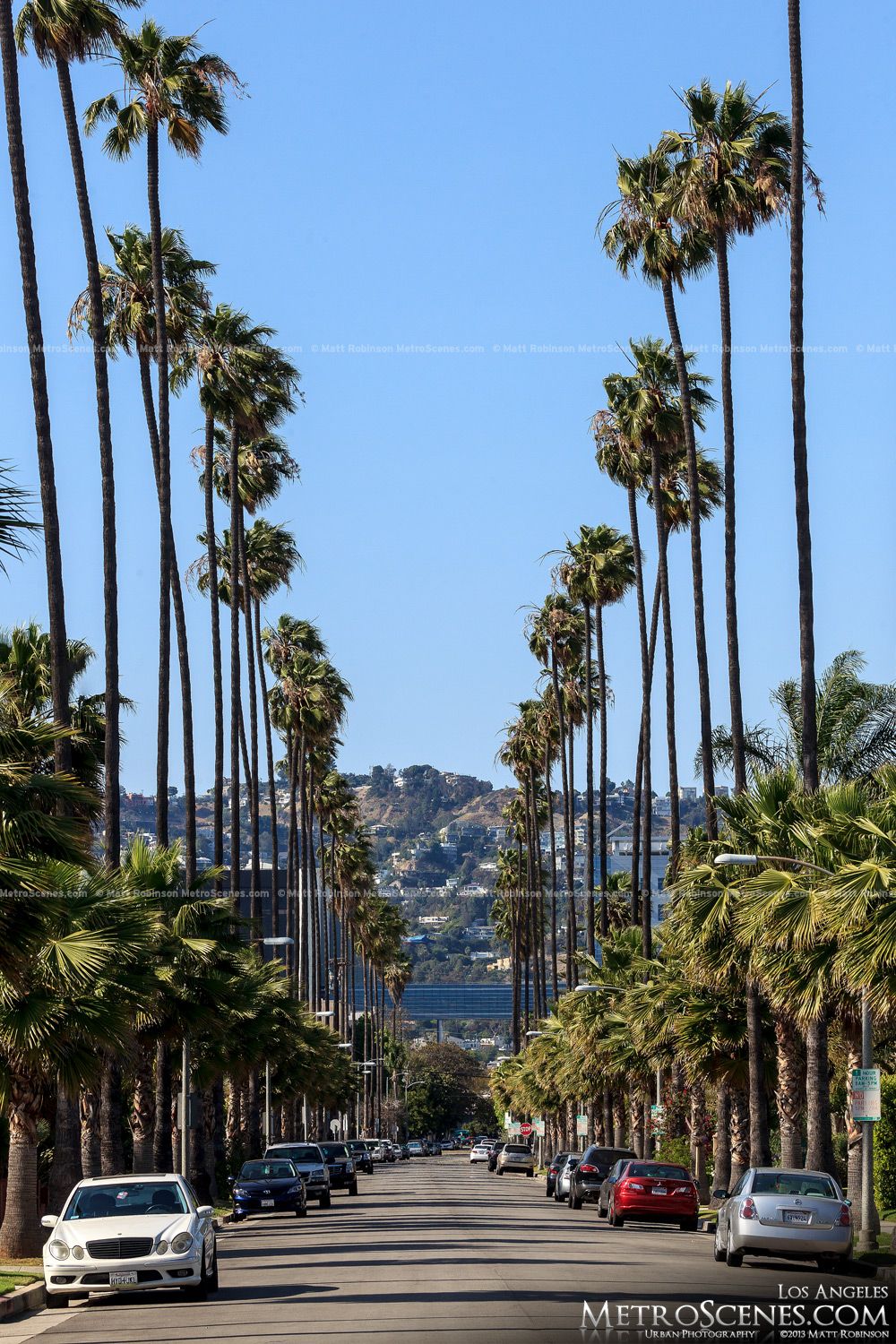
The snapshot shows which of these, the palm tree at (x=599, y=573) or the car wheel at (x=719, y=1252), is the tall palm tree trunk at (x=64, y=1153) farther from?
the palm tree at (x=599, y=573)

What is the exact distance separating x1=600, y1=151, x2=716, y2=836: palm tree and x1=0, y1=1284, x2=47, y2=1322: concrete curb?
916 inches

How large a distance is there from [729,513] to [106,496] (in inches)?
523

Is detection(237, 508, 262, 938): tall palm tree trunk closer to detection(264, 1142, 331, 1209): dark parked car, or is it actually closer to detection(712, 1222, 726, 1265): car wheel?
detection(264, 1142, 331, 1209): dark parked car

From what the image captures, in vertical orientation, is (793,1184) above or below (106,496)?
below

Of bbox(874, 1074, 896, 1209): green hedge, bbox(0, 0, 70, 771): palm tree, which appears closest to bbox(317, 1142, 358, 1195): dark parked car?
bbox(874, 1074, 896, 1209): green hedge

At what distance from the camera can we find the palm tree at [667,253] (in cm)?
4228

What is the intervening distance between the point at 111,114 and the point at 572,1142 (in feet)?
228

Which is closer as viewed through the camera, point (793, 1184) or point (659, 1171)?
point (793, 1184)

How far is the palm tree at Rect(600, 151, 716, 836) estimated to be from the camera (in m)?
42.3

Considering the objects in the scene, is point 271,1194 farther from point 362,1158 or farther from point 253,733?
point 362,1158

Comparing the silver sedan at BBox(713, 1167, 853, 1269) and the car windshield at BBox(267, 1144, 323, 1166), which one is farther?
the car windshield at BBox(267, 1144, 323, 1166)

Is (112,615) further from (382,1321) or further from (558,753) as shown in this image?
(558,753)

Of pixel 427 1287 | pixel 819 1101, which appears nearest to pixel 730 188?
pixel 819 1101

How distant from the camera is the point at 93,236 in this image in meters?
33.9
